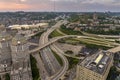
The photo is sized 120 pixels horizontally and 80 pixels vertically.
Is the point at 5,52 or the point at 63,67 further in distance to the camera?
the point at 63,67

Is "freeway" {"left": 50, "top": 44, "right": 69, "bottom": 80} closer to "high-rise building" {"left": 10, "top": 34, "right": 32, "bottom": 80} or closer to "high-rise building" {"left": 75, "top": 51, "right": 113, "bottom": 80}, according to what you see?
"high-rise building" {"left": 75, "top": 51, "right": 113, "bottom": 80}

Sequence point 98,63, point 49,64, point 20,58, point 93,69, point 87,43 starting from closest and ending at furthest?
1. point 93,69
2. point 98,63
3. point 20,58
4. point 49,64
5. point 87,43

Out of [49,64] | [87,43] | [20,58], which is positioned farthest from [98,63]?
[87,43]

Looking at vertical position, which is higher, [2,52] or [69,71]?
[2,52]

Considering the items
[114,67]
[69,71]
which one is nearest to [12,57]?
[69,71]

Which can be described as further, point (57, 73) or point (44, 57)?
point (44, 57)

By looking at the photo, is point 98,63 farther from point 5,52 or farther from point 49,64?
point 5,52

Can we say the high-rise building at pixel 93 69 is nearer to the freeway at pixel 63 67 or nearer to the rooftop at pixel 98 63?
the rooftop at pixel 98 63

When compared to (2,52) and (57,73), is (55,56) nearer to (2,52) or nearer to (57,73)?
(57,73)
